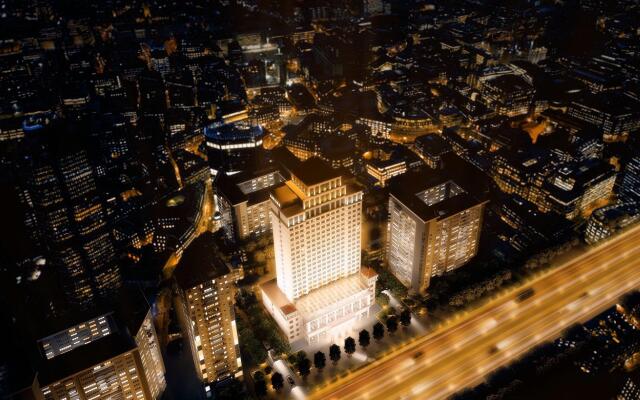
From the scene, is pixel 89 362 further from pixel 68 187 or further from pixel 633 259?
pixel 633 259

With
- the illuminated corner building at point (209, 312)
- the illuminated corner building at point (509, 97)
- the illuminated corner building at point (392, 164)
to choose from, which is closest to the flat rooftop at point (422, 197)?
the illuminated corner building at point (392, 164)

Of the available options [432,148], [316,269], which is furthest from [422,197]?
[432,148]

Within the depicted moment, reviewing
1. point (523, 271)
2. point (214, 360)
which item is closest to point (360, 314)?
point (214, 360)

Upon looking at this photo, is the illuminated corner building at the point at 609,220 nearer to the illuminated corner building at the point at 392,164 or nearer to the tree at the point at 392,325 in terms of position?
the illuminated corner building at the point at 392,164

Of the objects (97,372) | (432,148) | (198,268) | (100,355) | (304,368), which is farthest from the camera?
(432,148)

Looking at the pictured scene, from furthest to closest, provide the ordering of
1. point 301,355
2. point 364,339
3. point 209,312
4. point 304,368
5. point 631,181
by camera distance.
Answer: point 631,181 → point 364,339 → point 301,355 → point 304,368 → point 209,312

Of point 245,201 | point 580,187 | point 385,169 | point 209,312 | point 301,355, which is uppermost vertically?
point 209,312

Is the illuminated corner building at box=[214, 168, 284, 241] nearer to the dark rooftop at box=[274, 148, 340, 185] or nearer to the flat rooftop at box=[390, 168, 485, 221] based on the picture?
the dark rooftop at box=[274, 148, 340, 185]

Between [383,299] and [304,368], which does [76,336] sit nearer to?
[304,368]
